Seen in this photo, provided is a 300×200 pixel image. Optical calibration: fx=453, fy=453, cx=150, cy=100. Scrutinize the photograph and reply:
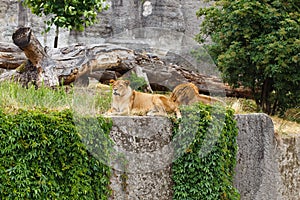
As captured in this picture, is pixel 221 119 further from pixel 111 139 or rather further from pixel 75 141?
pixel 75 141

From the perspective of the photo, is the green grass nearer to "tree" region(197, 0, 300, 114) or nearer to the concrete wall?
the concrete wall

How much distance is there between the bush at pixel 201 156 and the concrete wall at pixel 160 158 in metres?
0.16

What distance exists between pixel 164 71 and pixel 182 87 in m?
2.73

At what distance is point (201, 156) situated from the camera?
5.72 meters

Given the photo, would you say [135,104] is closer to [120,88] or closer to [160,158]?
[120,88]

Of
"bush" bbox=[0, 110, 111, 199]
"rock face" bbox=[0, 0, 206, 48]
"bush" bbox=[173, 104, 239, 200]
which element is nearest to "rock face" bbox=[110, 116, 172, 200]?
"bush" bbox=[173, 104, 239, 200]

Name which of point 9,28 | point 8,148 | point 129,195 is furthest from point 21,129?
point 9,28

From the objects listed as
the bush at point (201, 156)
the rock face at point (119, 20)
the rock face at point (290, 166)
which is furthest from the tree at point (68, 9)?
the rock face at point (119, 20)

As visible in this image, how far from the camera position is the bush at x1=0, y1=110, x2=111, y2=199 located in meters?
4.57

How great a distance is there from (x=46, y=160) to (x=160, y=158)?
151 cm

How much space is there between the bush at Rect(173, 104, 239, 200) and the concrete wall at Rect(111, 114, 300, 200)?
0.51 ft

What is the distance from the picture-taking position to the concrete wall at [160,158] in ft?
17.8

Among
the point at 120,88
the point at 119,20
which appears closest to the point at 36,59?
the point at 120,88

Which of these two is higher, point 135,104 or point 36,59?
point 36,59
